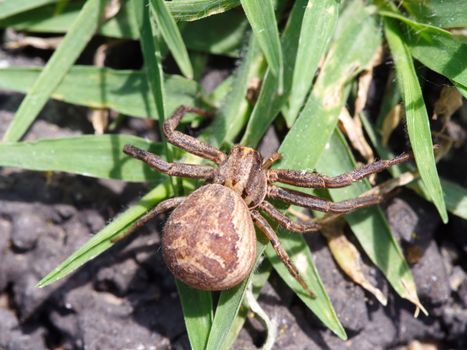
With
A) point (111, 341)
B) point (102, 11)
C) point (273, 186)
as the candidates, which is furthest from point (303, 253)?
point (102, 11)

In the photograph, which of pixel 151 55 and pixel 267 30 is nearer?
pixel 267 30

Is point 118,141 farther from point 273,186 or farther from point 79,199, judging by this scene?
point 273,186

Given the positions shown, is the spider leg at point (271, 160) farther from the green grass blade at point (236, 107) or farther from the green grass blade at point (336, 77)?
the green grass blade at point (236, 107)

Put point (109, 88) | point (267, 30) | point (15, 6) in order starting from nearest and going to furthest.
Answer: point (267, 30) → point (109, 88) → point (15, 6)

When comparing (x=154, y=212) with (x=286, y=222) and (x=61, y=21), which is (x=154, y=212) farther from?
(x=61, y=21)

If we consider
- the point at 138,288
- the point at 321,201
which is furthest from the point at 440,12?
the point at 138,288

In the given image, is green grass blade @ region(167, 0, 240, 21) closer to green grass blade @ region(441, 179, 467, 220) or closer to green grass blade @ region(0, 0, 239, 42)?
green grass blade @ region(0, 0, 239, 42)
